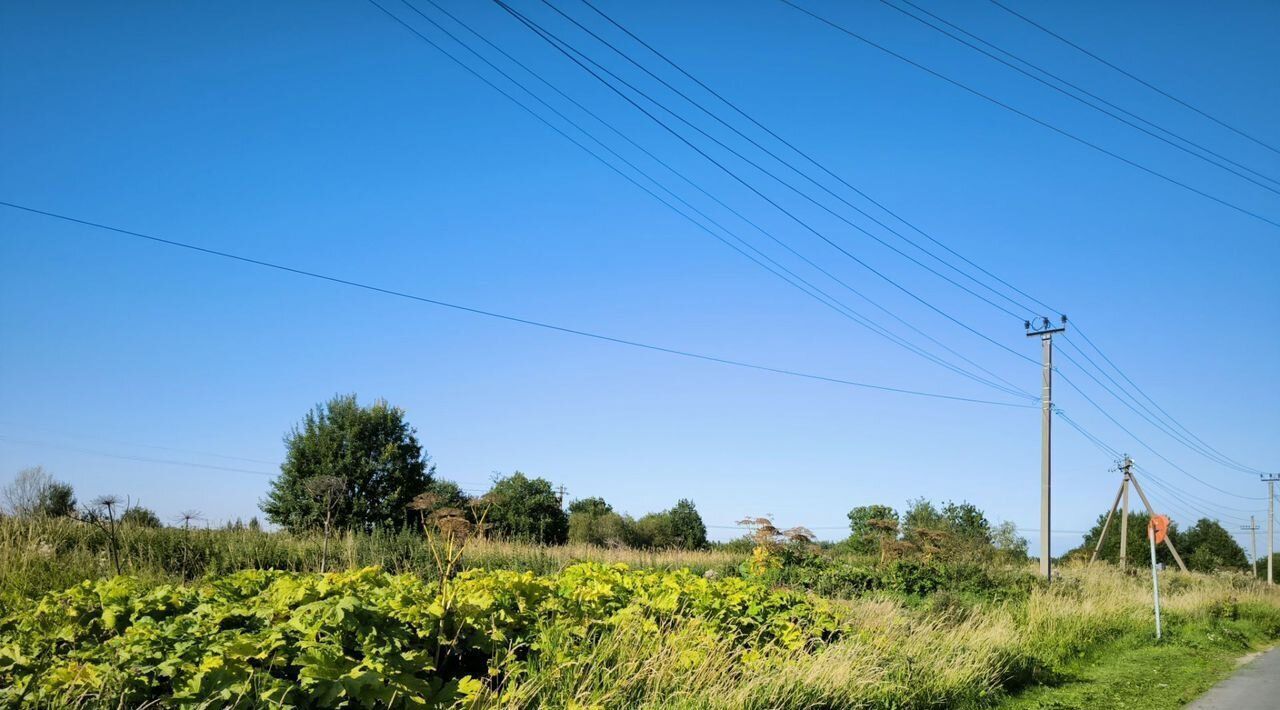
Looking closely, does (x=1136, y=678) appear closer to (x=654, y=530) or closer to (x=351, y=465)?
(x=351, y=465)

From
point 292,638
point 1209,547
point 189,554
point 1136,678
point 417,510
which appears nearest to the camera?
point 292,638

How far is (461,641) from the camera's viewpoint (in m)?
5.49

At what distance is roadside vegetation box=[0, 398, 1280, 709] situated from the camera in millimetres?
4223

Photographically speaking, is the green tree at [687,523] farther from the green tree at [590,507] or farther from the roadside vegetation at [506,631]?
the roadside vegetation at [506,631]

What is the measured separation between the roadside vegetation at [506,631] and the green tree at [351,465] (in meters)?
22.9

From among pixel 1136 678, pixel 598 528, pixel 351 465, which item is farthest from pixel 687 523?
pixel 1136 678

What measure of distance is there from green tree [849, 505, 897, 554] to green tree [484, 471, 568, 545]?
1905cm

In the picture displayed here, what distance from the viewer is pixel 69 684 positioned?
3895 millimetres

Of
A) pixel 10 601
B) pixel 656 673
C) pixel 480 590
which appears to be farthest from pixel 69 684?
pixel 656 673

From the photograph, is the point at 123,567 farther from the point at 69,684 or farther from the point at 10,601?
the point at 69,684

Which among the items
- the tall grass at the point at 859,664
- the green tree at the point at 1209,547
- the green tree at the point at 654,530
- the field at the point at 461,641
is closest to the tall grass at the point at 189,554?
the field at the point at 461,641

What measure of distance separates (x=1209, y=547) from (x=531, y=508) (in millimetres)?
70752

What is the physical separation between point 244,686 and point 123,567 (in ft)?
22.5

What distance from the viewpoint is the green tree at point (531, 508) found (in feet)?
162
